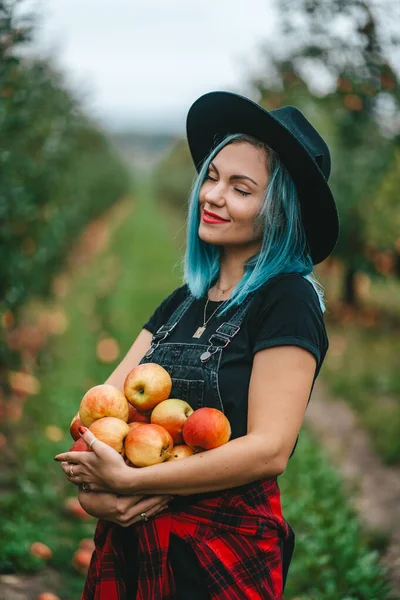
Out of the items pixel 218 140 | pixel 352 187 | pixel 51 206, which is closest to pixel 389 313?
pixel 352 187

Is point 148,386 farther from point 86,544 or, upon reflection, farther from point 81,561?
point 86,544

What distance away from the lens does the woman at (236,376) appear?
174 centimetres

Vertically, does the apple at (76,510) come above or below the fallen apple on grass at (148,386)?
above

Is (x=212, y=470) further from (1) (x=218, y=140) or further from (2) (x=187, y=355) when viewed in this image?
(1) (x=218, y=140)

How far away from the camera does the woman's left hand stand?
1690 millimetres

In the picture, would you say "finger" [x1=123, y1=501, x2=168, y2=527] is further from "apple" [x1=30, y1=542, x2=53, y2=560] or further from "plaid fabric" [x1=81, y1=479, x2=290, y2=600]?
"apple" [x1=30, y1=542, x2=53, y2=560]

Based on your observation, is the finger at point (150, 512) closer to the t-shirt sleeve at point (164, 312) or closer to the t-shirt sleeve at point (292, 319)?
the t-shirt sleeve at point (292, 319)

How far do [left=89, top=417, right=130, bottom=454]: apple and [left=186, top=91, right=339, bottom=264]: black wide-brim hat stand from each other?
0.80 m

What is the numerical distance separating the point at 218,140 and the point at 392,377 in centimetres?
526

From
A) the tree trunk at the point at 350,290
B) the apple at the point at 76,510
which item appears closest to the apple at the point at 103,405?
the apple at the point at 76,510

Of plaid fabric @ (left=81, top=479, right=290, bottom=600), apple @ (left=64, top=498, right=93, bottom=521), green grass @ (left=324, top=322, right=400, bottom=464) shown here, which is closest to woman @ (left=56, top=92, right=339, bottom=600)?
plaid fabric @ (left=81, top=479, right=290, bottom=600)

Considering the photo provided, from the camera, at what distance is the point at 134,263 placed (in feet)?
50.2

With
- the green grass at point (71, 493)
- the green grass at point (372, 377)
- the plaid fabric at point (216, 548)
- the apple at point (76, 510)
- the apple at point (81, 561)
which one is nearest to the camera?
the plaid fabric at point (216, 548)

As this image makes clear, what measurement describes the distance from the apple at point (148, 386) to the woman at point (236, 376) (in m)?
0.08
